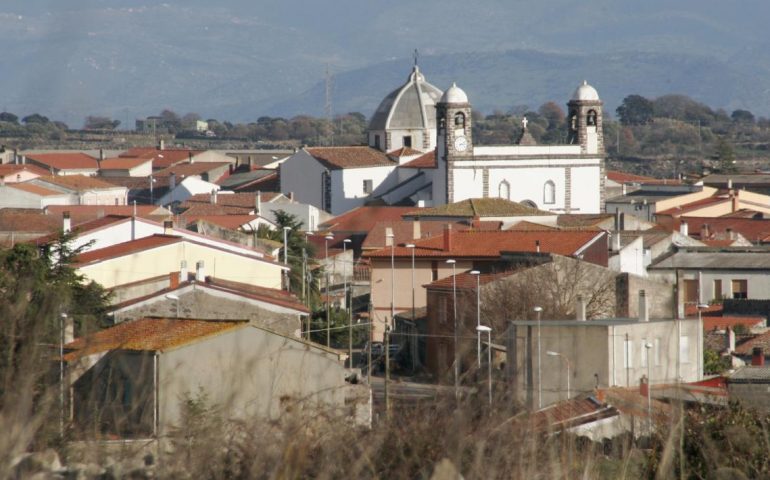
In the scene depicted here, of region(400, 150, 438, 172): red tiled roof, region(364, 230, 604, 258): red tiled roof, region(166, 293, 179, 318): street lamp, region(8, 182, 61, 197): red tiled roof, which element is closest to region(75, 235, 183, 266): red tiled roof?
region(166, 293, 179, 318): street lamp

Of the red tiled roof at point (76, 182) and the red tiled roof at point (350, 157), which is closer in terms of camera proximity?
the red tiled roof at point (76, 182)

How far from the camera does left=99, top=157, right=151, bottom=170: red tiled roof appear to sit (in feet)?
302

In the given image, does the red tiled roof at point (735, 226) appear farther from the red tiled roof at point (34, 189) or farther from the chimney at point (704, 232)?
the red tiled roof at point (34, 189)

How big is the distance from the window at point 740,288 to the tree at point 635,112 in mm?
136895

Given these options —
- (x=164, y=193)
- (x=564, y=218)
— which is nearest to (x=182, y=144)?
(x=164, y=193)

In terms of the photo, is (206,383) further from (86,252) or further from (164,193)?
(164,193)

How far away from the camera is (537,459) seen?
702 cm

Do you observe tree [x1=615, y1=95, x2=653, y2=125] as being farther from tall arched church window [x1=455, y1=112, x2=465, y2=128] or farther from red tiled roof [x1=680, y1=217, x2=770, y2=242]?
red tiled roof [x1=680, y1=217, x2=770, y2=242]

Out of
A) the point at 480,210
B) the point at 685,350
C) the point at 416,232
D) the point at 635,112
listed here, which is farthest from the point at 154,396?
the point at 635,112

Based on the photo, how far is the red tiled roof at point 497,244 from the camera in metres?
35.7

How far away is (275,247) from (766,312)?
11.9 meters

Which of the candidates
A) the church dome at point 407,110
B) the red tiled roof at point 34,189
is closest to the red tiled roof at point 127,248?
the red tiled roof at point 34,189

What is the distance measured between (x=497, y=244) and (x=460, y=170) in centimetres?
3052

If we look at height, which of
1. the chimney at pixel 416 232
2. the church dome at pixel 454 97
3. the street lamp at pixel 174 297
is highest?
the church dome at pixel 454 97
